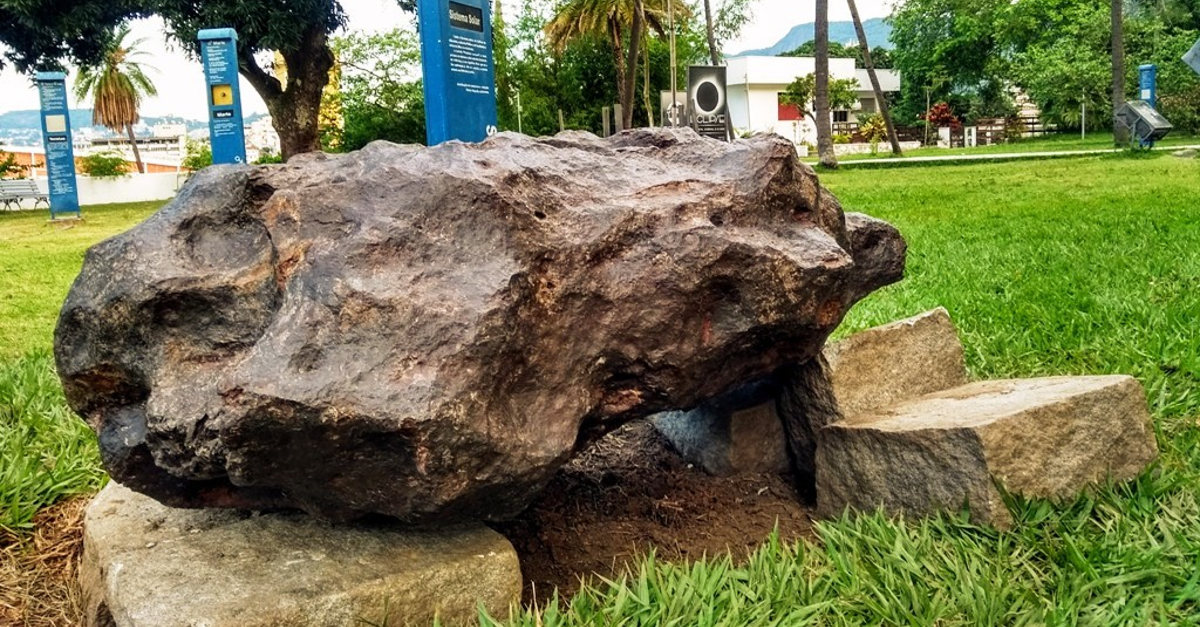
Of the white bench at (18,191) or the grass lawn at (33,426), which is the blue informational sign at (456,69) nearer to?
the grass lawn at (33,426)

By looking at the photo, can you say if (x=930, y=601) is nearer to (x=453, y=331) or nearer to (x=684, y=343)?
(x=684, y=343)

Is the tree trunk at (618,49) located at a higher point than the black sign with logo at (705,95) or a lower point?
higher

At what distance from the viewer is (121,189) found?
2661 cm

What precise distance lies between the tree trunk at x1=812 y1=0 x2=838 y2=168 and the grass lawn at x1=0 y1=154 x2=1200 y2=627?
1333cm

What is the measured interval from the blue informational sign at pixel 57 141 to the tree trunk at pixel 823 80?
14.2 m

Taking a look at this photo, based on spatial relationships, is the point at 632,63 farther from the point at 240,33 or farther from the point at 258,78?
the point at 240,33

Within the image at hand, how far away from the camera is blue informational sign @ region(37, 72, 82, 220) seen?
17.5 m

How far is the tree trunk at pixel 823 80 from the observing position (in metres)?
21.1

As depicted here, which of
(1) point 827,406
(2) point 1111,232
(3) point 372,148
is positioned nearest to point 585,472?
(1) point 827,406

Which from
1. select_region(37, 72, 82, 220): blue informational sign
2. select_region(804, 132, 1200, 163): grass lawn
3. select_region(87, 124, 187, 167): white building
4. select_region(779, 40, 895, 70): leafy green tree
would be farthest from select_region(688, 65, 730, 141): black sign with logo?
select_region(779, 40, 895, 70): leafy green tree

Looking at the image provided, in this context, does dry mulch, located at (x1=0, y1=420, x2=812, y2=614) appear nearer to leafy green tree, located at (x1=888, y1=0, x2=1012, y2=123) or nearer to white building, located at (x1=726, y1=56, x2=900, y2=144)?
leafy green tree, located at (x1=888, y1=0, x2=1012, y2=123)

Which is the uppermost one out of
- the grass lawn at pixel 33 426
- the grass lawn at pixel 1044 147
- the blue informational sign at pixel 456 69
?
the blue informational sign at pixel 456 69

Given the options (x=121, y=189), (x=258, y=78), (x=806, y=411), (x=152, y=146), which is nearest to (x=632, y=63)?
(x=258, y=78)

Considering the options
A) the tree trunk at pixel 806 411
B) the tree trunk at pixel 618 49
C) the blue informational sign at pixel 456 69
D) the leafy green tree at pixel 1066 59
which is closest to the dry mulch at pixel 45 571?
the tree trunk at pixel 806 411
